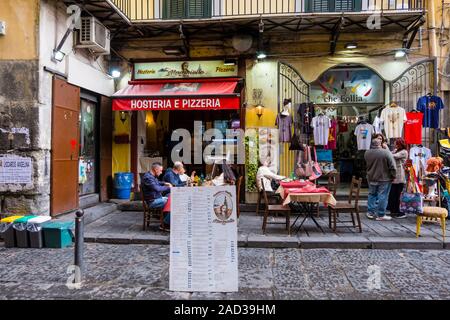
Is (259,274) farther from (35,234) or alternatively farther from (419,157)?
(419,157)

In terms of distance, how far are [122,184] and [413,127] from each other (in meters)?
7.86

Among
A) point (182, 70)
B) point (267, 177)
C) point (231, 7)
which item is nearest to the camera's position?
point (267, 177)

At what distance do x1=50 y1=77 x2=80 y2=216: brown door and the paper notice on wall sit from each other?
49 centimetres

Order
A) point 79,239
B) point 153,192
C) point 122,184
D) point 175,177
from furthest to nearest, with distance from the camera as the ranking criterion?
point 122,184, point 175,177, point 153,192, point 79,239

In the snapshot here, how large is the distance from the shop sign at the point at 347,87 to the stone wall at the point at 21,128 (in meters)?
7.43

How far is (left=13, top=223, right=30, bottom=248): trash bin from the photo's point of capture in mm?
7195

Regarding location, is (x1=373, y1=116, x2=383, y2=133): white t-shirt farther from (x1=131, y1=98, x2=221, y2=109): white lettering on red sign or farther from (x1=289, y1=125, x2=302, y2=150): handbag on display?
(x1=131, y1=98, x2=221, y2=109): white lettering on red sign

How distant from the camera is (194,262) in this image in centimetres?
473

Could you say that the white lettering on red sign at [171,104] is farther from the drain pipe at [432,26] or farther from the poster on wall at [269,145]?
the drain pipe at [432,26]

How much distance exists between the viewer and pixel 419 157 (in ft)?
33.1

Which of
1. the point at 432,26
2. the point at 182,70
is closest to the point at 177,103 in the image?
the point at 182,70

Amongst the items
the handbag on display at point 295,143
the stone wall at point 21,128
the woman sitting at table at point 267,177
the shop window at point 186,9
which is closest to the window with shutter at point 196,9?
the shop window at point 186,9

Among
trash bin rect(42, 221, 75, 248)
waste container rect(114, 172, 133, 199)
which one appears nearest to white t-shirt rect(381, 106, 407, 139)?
waste container rect(114, 172, 133, 199)
